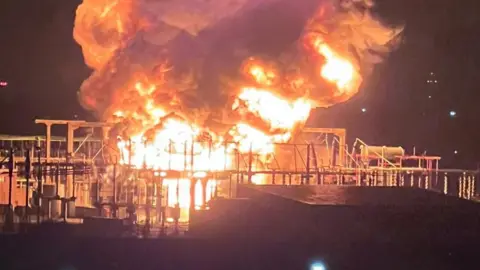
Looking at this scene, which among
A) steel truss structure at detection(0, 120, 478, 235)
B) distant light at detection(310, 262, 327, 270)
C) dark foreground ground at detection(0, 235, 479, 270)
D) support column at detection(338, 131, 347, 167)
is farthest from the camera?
support column at detection(338, 131, 347, 167)

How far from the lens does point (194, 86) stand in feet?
110

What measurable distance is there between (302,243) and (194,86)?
1675 cm

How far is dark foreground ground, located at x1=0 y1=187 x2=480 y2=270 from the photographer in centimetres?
1703

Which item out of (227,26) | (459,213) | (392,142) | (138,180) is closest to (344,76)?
(227,26)

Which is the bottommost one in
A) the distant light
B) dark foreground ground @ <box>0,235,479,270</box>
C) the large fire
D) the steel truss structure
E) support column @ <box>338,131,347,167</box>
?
the distant light

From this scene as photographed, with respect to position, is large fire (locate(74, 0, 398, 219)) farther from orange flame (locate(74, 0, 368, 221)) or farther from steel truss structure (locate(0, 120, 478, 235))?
steel truss structure (locate(0, 120, 478, 235))

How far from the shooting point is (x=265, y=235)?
60.2ft

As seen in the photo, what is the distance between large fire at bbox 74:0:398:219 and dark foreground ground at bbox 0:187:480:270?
13652 mm

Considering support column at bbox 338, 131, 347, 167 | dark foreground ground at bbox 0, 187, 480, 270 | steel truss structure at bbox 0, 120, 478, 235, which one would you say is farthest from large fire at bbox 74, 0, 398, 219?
dark foreground ground at bbox 0, 187, 480, 270

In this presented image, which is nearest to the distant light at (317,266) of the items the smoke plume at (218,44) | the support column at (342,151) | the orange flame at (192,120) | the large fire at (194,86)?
the orange flame at (192,120)

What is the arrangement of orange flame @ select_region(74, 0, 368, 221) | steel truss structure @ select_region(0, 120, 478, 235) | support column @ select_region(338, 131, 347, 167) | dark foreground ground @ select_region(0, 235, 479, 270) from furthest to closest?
support column @ select_region(338, 131, 347, 167) → orange flame @ select_region(74, 0, 368, 221) → steel truss structure @ select_region(0, 120, 478, 235) → dark foreground ground @ select_region(0, 235, 479, 270)

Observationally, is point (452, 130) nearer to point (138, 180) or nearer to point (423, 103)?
point (423, 103)

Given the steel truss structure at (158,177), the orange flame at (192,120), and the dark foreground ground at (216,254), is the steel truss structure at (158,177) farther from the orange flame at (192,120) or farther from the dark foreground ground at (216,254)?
the dark foreground ground at (216,254)

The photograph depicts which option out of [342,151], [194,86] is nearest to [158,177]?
[194,86]
